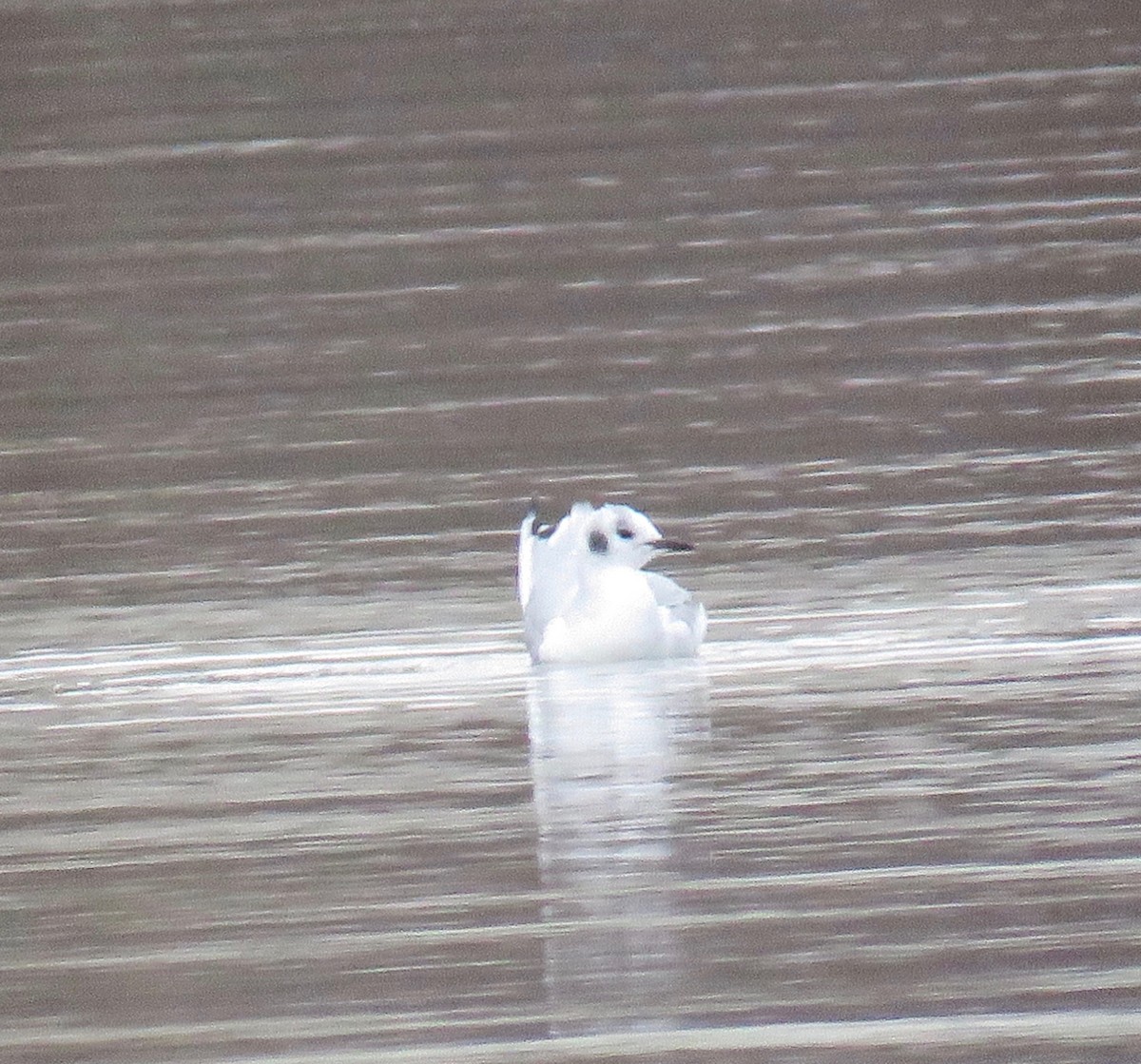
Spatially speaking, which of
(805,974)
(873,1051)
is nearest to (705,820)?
(805,974)

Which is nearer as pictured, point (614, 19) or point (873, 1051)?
point (873, 1051)

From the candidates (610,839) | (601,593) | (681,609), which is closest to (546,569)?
(601,593)

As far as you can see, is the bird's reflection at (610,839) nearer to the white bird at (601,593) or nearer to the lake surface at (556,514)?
the lake surface at (556,514)

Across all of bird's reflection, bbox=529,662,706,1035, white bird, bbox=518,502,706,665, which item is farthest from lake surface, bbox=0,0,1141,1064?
white bird, bbox=518,502,706,665

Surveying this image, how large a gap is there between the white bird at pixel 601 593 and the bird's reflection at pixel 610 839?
0.45ft

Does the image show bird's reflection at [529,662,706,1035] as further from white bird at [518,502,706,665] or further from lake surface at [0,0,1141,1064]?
white bird at [518,502,706,665]

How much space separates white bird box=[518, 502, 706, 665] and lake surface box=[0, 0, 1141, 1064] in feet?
0.38

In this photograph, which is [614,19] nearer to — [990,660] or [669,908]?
[990,660]

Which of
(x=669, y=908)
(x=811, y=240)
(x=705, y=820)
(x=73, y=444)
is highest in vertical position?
(x=811, y=240)

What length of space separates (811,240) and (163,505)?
133 inches

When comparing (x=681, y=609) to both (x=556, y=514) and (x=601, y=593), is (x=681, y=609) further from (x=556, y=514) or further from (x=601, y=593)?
(x=556, y=514)

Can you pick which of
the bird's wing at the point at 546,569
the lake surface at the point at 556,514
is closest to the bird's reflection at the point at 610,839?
the lake surface at the point at 556,514

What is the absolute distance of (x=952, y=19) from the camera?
595 inches

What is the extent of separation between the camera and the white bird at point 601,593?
7137 mm
